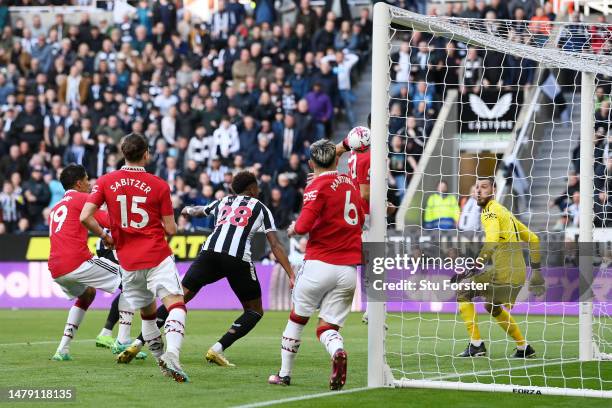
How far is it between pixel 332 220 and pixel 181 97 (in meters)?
17.4

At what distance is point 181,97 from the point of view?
2647 centimetres

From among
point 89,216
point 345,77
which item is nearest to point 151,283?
point 89,216

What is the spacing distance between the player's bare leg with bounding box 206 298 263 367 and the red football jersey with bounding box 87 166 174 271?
70.0 inches

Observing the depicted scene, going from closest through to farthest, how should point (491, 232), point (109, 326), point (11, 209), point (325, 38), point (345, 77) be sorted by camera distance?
point (491, 232) → point (109, 326) → point (11, 209) → point (345, 77) → point (325, 38)

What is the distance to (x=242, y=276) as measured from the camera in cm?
1170

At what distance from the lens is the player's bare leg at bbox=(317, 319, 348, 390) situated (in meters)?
9.22

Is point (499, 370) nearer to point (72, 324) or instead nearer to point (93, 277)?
point (93, 277)

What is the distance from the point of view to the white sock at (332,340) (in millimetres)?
9289

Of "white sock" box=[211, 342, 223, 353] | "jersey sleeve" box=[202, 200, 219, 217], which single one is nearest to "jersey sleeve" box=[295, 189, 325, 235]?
"jersey sleeve" box=[202, 200, 219, 217]

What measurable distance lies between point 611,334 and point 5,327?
8.80 metres

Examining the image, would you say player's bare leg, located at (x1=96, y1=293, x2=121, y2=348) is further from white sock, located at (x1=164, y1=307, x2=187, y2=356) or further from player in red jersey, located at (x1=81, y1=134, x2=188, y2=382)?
white sock, located at (x1=164, y1=307, x2=187, y2=356)

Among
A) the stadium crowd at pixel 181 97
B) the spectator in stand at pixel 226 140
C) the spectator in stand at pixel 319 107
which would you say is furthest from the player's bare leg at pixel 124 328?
the spectator in stand at pixel 319 107

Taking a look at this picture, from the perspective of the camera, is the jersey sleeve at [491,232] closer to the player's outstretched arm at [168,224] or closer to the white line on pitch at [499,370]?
the white line on pitch at [499,370]

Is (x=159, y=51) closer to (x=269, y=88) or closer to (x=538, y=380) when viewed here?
(x=269, y=88)
